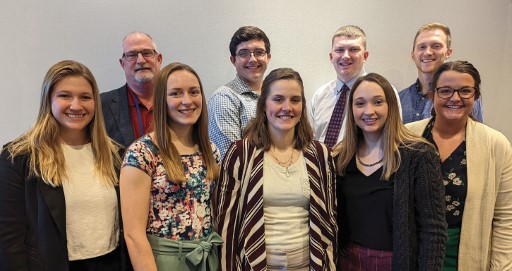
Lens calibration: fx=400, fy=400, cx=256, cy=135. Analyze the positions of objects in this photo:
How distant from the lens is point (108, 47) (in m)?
2.98

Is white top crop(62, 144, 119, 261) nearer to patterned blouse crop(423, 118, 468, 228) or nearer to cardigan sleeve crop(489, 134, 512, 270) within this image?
patterned blouse crop(423, 118, 468, 228)

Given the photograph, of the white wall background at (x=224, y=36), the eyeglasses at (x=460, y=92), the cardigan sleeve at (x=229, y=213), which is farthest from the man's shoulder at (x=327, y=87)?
the cardigan sleeve at (x=229, y=213)

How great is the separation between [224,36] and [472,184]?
1.98m

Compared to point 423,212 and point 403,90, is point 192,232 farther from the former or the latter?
point 403,90

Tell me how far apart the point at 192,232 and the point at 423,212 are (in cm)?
103

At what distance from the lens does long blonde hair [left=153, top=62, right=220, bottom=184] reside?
67.2 inches

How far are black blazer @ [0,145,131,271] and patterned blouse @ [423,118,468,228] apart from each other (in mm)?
1775

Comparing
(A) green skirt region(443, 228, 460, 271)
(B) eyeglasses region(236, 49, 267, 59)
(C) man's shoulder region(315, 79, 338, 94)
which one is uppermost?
(B) eyeglasses region(236, 49, 267, 59)

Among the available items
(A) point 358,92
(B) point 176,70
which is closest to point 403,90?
(A) point 358,92

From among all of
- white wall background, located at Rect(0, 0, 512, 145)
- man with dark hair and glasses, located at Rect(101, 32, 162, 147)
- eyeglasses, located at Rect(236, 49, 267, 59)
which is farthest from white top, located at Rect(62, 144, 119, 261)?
white wall background, located at Rect(0, 0, 512, 145)

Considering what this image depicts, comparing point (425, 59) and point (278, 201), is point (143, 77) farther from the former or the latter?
point (425, 59)

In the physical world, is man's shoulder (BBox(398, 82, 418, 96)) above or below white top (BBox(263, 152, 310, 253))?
above

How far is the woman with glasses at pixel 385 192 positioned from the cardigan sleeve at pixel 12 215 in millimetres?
1425

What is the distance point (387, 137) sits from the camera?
190 cm
